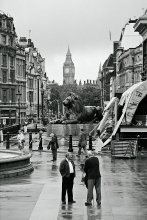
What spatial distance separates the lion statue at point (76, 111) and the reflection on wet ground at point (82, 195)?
2707cm

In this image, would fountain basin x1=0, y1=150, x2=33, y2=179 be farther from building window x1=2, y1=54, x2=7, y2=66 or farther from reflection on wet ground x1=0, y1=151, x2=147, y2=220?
building window x1=2, y1=54, x2=7, y2=66

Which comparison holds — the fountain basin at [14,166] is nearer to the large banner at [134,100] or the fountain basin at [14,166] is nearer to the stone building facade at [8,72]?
the large banner at [134,100]

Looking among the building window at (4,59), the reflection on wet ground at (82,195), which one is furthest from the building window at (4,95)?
the reflection on wet ground at (82,195)

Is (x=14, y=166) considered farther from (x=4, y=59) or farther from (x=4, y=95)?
(x=4, y=59)

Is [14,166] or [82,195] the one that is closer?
[82,195]

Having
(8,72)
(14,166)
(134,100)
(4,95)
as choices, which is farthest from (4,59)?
(14,166)

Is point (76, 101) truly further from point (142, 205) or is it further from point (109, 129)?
point (142, 205)

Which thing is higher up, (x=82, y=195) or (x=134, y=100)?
(x=134, y=100)

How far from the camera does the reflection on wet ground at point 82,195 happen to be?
13891 mm

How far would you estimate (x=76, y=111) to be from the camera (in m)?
53.2

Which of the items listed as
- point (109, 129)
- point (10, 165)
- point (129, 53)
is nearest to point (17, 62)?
point (129, 53)

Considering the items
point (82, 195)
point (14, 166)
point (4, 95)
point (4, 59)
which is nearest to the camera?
point (82, 195)

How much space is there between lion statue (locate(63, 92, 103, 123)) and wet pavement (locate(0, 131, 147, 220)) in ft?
92.1

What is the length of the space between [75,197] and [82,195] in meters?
0.45
